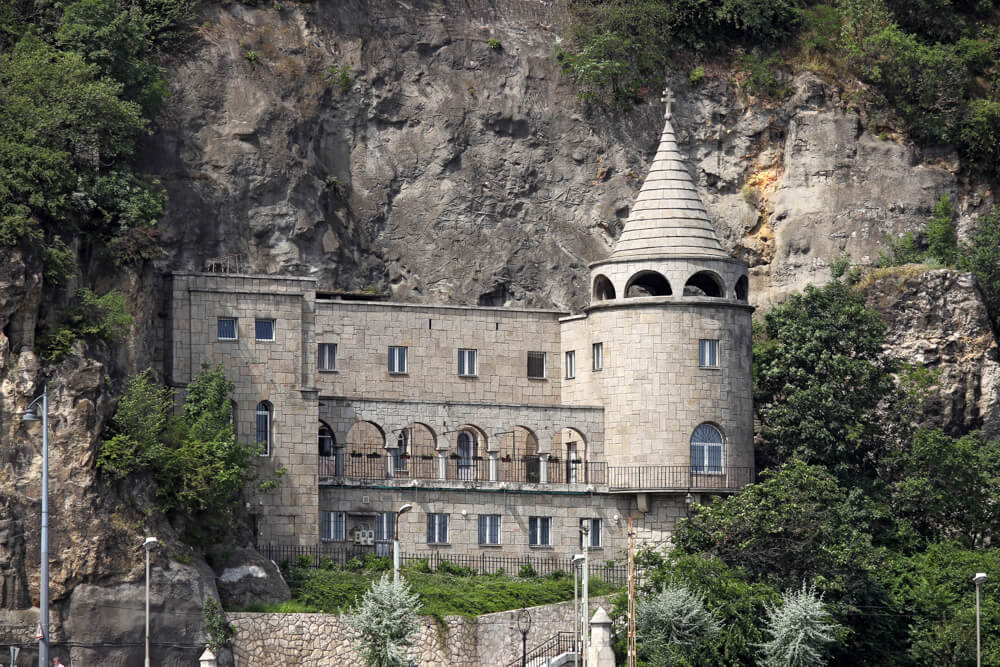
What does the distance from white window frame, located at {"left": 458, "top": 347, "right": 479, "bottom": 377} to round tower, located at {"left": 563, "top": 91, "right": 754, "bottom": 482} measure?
3.93m

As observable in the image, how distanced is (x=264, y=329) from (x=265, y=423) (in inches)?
132

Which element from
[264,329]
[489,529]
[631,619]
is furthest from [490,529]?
[631,619]

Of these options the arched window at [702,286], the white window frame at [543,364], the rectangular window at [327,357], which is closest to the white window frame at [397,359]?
the rectangular window at [327,357]

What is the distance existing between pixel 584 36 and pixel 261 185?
16.8 metres

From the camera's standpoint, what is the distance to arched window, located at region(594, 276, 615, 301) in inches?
3253

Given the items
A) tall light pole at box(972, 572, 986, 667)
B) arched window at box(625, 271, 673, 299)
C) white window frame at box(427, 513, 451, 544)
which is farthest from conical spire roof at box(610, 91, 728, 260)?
tall light pole at box(972, 572, 986, 667)

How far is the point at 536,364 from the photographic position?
84.2 metres

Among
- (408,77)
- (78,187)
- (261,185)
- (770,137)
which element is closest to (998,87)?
(770,137)

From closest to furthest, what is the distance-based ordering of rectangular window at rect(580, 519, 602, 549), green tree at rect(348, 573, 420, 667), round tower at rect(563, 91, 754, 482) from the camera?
green tree at rect(348, 573, 420, 667)
rectangular window at rect(580, 519, 602, 549)
round tower at rect(563, 91, 754, 482)

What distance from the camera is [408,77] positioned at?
92.1 meters

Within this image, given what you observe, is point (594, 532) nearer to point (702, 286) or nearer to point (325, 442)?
point (325, 442)

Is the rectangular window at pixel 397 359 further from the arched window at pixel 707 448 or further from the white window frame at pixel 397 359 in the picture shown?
the arched window at pixel 707 448

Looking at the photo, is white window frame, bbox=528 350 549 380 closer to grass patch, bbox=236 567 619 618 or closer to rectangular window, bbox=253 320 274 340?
grass patch, bbox=236 567 619 618

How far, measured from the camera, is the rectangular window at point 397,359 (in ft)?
270
